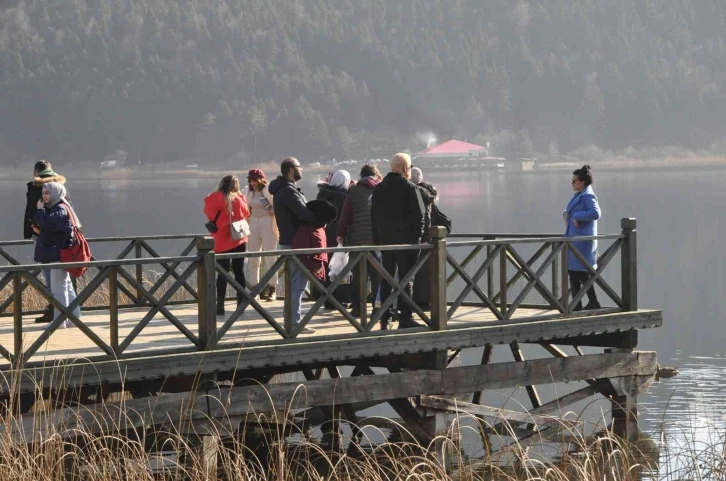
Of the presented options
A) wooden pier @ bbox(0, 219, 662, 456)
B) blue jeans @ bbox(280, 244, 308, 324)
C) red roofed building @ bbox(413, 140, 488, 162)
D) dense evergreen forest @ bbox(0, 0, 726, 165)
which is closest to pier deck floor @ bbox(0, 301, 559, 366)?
wooden pier @ bbox(0, 219, 662, 456)

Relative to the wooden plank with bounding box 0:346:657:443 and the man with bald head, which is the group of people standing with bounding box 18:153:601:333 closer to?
the man with bald head

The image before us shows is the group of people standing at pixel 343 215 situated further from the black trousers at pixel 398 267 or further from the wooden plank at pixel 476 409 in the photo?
the wooden plank at pixel 476 409

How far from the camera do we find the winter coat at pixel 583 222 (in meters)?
11.7

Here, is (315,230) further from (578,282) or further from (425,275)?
(578,282)

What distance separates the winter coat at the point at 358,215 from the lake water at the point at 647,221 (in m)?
2.82

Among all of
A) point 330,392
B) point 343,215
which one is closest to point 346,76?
point 343,215

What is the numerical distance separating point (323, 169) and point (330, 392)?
13175cm

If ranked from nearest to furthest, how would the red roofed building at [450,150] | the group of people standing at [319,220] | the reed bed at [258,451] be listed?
the reed bed at [258,451] < the group of people standing at [319,220] < the red roofed building at [450,150]

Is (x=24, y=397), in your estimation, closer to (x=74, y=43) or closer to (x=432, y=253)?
(x=432, y=253)

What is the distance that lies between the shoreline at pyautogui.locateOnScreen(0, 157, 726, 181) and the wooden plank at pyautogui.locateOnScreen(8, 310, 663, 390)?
425 feet

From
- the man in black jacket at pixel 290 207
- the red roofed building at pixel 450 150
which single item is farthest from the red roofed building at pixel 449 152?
the man in black jacket at pixel 290 207

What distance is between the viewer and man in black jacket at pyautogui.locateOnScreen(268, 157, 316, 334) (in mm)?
10391

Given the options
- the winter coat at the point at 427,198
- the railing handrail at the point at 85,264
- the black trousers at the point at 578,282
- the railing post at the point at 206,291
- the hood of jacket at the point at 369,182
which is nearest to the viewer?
the railing handrail at the point at 85,264

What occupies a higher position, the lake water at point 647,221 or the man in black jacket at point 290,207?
the man in black jacket at point 290,207
